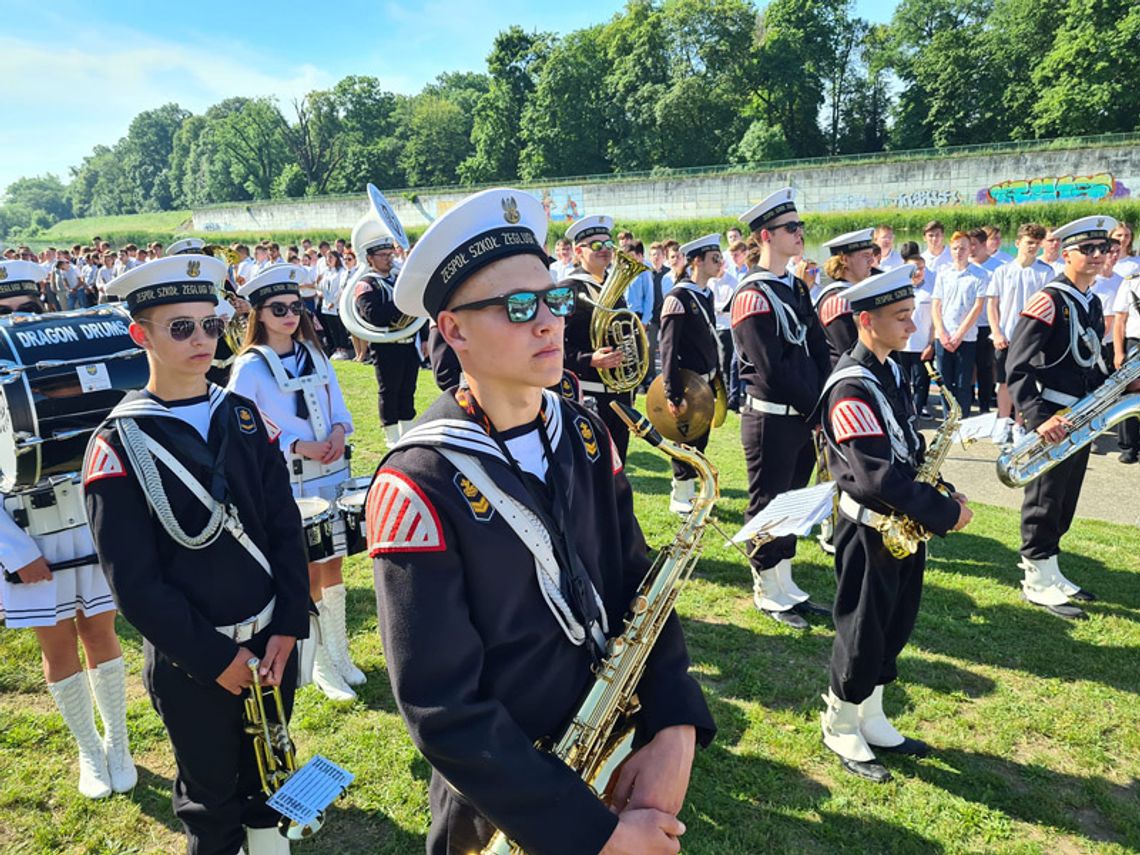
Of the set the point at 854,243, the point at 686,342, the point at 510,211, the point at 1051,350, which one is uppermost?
the point at 510,211

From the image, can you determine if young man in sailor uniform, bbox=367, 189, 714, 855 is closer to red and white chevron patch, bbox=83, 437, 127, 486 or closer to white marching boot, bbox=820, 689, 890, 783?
red and white chevron patch, bbox=83, 437, 127, 486

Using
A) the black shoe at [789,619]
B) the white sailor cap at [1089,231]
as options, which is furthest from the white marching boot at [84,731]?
the white sailor cap at [1089,231]

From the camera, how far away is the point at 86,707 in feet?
13.3

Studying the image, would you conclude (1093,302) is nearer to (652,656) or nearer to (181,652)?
(652,656)

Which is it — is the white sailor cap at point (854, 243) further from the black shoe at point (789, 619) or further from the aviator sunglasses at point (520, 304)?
the aviator sunglasses at point (520, 304)

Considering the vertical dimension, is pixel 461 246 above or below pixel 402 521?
above

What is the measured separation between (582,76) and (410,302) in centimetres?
7533

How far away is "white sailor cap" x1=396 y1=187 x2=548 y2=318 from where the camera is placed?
194cm

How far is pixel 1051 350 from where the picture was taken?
5805 mm

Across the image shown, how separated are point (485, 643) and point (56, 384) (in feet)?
9.77

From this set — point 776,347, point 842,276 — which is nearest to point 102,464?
point 776,347

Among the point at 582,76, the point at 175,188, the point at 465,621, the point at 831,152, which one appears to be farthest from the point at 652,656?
the point at 175,188

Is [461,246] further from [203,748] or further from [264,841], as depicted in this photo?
[264,841]

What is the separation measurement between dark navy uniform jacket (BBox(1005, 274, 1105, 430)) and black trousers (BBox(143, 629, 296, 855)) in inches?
235
